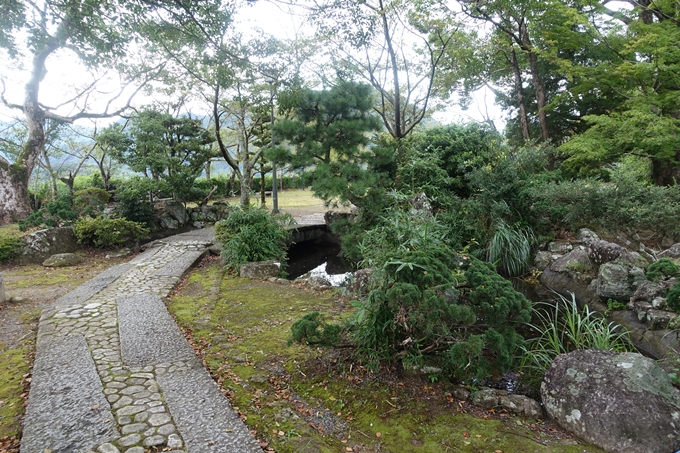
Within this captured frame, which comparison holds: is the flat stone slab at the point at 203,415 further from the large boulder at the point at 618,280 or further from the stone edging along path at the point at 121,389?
the large boulder at the point at 618,280

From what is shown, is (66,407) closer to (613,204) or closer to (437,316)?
(437,316)

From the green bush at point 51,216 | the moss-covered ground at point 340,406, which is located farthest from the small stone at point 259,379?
the green bush at point 51,216

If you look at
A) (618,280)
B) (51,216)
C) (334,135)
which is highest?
(334,135)

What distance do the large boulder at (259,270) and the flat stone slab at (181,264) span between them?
1068 mm

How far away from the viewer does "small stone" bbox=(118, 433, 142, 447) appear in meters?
2.22

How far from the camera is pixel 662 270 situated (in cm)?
471

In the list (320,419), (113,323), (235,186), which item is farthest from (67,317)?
(235,186)

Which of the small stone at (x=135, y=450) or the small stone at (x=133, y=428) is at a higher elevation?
the small stone at (x=133, y=428)

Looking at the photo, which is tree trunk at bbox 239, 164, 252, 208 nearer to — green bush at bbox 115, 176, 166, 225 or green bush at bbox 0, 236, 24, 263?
green bush at bbox 115, 176, 166, 225

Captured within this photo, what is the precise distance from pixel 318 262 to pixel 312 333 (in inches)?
270

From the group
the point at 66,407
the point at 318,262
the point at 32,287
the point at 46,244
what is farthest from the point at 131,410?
the point at 318,262

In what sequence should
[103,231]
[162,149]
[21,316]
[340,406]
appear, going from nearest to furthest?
[340,406] → [21,316] → [103,231] → [162,149]

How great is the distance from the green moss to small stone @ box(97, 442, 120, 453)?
2.35 feet

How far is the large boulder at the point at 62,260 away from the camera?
7262mm
